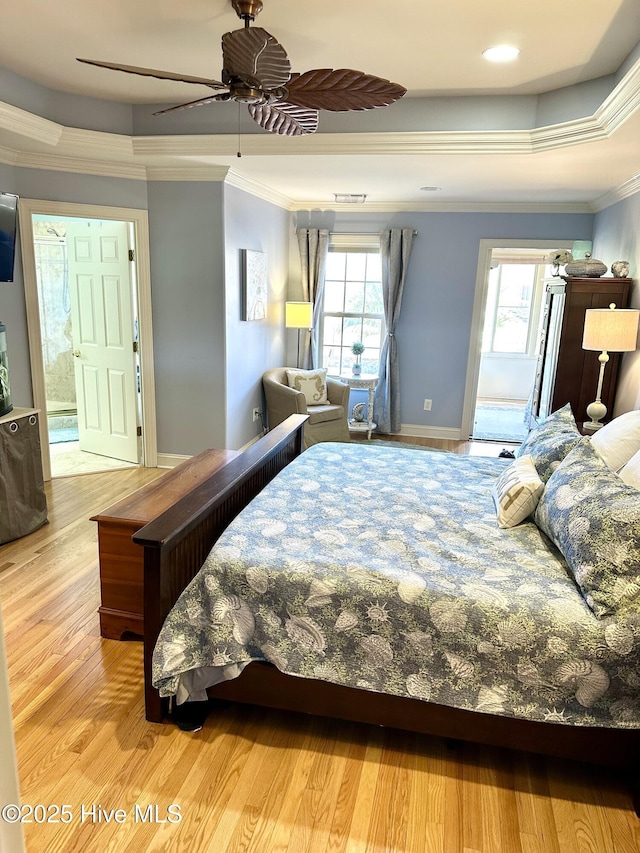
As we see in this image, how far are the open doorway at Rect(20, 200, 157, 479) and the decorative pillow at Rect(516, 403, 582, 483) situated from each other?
3161mm

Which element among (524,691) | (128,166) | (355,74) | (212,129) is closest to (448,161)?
(212,129)

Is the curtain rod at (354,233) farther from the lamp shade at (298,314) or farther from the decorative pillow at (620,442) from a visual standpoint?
the decorative pillow at (620,442)

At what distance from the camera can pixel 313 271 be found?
6.10 metres

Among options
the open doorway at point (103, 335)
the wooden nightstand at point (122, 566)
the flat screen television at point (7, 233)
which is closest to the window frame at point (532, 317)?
the open doorway at point (103, 335)

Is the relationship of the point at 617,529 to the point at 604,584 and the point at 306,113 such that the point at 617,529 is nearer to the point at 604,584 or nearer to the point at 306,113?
the point at 604,584

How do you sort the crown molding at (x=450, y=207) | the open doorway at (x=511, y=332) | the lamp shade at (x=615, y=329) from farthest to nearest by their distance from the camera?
the open doorway at (x=511, y=332), the crown molding at (x=450, y=207), the lamp shade at (x=615, y=329)

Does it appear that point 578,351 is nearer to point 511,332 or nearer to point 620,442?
point 620,442

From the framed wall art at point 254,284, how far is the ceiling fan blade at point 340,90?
8.42 feet

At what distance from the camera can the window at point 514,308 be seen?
809 centimetres

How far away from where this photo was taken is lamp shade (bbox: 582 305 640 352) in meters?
3.44

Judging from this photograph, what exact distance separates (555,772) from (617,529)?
2.83ft

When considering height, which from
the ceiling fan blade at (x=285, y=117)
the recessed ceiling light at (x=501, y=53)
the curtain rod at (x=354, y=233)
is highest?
the recessed ceiling light at (x=501, y=53)

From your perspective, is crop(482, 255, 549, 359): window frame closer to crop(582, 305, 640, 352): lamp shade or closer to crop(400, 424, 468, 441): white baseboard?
crop(400, 424, 468, 441): white baseboard

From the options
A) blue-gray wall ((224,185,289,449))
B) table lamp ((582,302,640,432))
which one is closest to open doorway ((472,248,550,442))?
blue-gray wall ((224,185,289,449))
